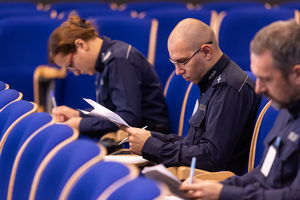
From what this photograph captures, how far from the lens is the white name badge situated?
1.10 metres

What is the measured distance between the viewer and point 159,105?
2207mm

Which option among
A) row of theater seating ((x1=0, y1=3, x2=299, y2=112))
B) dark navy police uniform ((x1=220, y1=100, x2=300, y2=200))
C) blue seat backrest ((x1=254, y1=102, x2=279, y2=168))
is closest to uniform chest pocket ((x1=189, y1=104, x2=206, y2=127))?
blue seat backrest ((x1=254, y1=102, x2=279, y2=168))

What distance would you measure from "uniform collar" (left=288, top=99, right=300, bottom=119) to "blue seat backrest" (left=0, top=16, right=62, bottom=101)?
2252 mm

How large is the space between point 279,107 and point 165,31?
216 cm

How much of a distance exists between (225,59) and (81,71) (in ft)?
3.22

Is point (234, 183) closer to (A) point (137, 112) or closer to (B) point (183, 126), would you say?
(B) point (183, 126)

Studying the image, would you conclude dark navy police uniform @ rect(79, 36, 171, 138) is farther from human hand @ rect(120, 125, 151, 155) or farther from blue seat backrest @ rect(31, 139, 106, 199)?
blue seat backrest @ rect(31, 139, 106, 199)

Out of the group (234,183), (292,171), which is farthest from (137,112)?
(292,171)

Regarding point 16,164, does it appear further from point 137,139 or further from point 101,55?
point 101,55

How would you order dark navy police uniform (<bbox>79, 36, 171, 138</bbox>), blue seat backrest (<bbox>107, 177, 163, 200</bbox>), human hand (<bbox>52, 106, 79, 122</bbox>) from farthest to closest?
1. human hand (<bbox>52, 106, 79, 122</bbox>)
2. dark navy police uniform (<bbox>79, 36, 171, 138</bbox>)
3. blue seat backrest (<bbox>107, 177, 163, 200</bbox>)

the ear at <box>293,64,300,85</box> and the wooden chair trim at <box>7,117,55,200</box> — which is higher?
the ear at <box>293,64,300,85</box>

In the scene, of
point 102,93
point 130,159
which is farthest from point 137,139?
point 102,93

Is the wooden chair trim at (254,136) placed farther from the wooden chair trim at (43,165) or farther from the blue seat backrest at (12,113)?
the blue seat backrest at (12,113)

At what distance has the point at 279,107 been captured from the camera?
1070 mm
